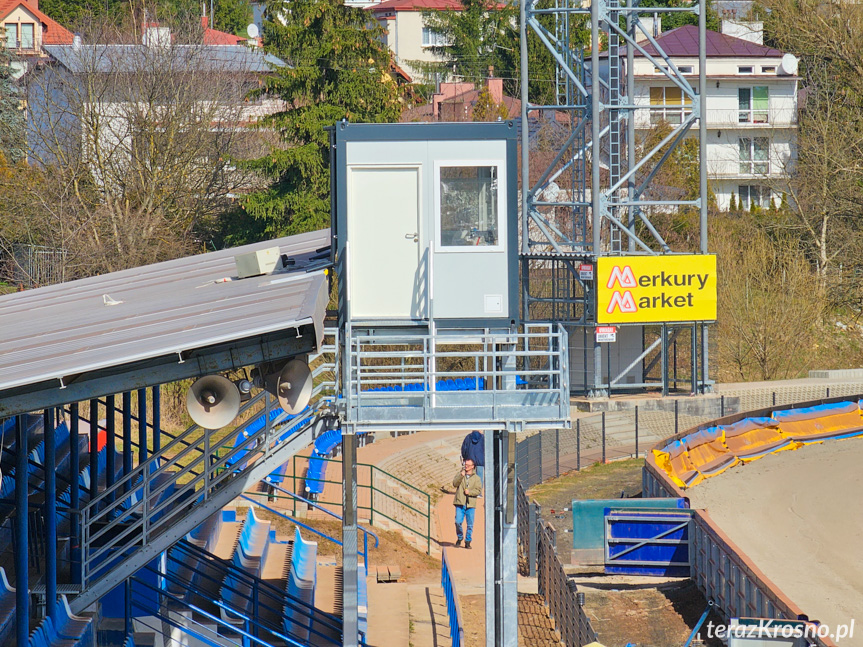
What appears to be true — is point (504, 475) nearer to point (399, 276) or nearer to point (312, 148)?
point (399, 276)

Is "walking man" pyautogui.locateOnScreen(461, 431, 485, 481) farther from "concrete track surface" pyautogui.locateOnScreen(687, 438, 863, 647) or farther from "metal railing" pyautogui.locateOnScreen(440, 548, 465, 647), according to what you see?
"concrete track surface" pyautogui.locateOnScreen(687, 438, 863, 647)

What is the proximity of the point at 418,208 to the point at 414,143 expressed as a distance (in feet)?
2.59

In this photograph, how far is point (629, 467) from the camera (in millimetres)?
28094

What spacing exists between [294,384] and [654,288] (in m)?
22.1

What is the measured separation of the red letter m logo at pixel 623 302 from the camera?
103 feet

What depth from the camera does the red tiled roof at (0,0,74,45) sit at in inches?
2889

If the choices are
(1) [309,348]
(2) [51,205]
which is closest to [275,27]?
(2) [51,205]

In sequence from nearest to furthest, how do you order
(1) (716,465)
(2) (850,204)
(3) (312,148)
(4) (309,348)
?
(4) (309,348)
(1) (716,465)
(3) (312,148)
(2) (850,204)

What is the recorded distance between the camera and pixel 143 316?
11.2 m

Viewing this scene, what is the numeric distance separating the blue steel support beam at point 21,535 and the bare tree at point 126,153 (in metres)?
27.5

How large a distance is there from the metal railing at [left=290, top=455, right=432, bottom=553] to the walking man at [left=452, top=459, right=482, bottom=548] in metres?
0.73

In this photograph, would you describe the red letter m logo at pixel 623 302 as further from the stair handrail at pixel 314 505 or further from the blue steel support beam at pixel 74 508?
the blue steel support beam at pixel 74 508

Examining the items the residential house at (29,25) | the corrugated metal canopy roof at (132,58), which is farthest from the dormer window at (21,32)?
the corrugated metal canopy roof at (132,58)

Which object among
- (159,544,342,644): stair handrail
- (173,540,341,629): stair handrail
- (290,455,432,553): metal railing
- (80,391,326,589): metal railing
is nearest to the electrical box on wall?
(80,391,326,589): metal railing
